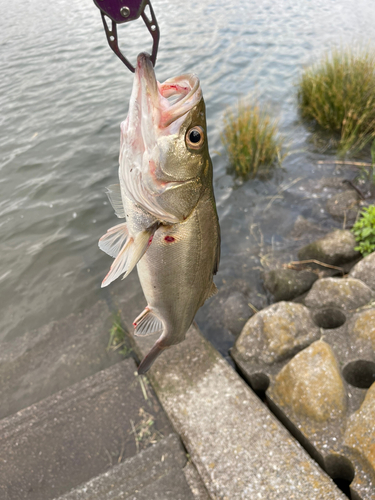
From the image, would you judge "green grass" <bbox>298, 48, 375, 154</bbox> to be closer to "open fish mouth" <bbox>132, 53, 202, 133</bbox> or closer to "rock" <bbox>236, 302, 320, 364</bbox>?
"rock" <bbox>236, 302, 320, 364</bbox>

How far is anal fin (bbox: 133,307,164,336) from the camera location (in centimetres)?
211

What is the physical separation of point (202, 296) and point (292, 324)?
2.19m

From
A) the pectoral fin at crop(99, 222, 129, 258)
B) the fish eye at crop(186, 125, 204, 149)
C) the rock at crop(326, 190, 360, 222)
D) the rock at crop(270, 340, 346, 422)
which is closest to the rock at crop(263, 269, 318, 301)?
the rock at crop(270, 340, 346, 422)

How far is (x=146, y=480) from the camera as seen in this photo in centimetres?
291

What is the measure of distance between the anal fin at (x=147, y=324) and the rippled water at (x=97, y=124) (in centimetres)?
334

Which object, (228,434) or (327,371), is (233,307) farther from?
(228,434)

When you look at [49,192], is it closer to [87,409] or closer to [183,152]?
[87,409]

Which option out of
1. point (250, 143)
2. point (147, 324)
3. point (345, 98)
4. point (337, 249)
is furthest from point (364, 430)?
point (345, 98)

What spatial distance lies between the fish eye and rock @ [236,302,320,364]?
105 inches

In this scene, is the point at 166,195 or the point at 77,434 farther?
the point at 77,434

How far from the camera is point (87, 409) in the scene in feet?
11.6

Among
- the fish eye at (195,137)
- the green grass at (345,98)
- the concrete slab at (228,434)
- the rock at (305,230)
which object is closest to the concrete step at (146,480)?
the concrete slab at (228,434)

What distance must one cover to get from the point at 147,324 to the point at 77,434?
6.28ft

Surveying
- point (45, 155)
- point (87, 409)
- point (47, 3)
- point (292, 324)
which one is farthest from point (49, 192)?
point (47, 3)
